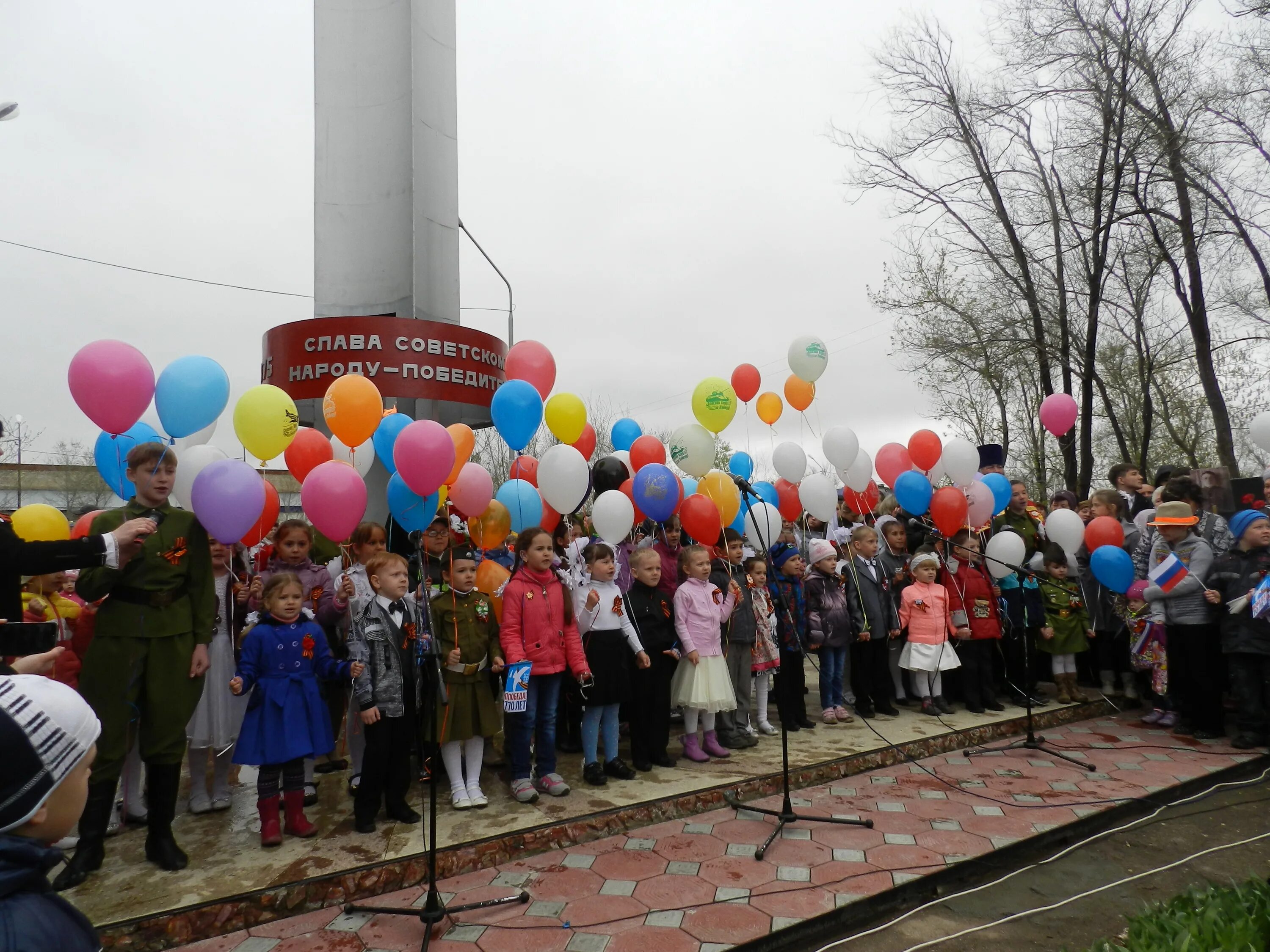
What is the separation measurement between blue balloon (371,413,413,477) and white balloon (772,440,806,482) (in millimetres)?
3182

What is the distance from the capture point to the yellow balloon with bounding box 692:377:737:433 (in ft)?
20.3

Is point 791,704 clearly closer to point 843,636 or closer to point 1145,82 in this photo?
point 843,636

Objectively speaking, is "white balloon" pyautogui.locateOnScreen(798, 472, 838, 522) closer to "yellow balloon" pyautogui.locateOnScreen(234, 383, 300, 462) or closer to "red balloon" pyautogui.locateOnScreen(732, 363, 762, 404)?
"red balloon" pyautogui.locateOnScreen(732, 363, 762, 404)

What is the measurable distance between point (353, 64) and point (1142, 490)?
29.1ft

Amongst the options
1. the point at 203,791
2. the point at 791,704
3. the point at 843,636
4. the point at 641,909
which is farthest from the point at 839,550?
the point at 203,791

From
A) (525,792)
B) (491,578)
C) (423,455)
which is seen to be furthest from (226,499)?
(525,792)

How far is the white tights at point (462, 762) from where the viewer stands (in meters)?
4.30

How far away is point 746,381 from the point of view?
283 inches

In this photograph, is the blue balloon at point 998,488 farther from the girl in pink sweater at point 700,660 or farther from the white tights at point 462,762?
the white tights at point 462,762

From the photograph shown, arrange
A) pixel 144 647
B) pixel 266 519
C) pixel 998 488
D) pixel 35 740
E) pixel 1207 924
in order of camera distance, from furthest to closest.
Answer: pixel 998 488 < pixel 266 519 < pixel 144 647 < pixel 1207 924 < pixel 35 740

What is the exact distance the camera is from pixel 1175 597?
5746 mm

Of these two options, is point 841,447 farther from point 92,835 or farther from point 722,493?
point 92,835

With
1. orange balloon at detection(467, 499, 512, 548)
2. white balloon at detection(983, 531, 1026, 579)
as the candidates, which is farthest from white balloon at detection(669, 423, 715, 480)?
white balloon at detection(983, 531, 1026, 579)

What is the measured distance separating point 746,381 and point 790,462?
3.27ft
